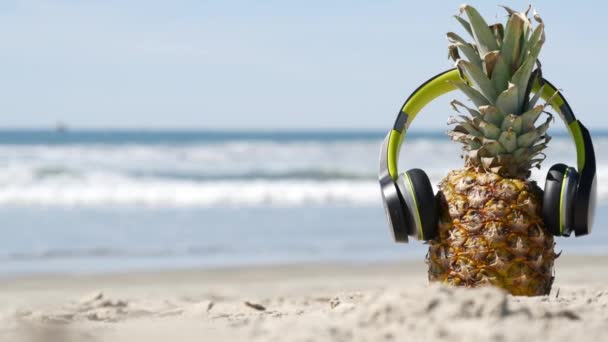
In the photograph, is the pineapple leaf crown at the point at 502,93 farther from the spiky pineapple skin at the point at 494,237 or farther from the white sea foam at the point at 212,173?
the white sea foam at the point at 212,173

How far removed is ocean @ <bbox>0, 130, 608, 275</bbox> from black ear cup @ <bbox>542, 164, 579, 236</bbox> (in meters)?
5.49

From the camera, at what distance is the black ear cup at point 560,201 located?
3898 mm

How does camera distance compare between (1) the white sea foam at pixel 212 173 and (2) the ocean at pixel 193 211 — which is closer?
(2) the ocean at pixel 193 211

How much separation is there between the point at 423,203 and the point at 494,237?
1.20ft

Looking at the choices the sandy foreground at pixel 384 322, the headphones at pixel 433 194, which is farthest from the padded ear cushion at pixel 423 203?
the sandy foreground at pixel 384 322

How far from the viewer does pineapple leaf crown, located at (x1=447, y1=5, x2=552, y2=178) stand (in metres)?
4.05

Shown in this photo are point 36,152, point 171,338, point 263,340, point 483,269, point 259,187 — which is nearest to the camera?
point 263,340

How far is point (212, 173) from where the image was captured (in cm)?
2517

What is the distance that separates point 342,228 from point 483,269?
810 centimetres

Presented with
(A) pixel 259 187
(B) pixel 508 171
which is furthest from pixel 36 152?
(B) pixel 508 171

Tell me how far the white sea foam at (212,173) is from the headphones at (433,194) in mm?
11730

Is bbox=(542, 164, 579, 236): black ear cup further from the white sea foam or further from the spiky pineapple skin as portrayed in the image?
the white sea foam

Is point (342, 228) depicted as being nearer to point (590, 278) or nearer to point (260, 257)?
point (260, 257)

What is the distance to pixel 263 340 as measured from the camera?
2.88m
